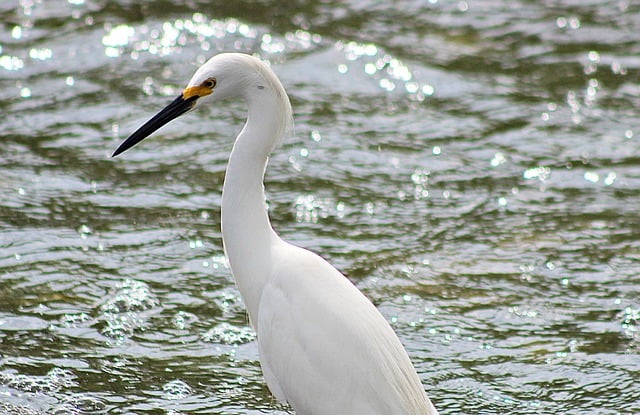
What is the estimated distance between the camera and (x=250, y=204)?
366 centimetres

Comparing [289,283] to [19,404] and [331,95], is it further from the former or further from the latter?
[331,95]

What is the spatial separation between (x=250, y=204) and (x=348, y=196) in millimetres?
2163

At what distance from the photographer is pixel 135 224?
5.39m

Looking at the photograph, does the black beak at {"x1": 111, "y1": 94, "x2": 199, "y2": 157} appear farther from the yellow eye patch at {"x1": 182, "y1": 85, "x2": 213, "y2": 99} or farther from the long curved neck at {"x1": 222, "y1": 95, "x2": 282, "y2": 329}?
the long curved neck at {"x1": 222, "y1": 95, "x2": 282, "y2": 329}

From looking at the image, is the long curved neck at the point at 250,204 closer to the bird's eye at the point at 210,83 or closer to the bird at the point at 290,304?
the bird at the point at 290,304

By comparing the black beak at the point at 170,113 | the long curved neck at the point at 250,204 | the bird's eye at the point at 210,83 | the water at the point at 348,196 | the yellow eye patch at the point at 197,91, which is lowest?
→ the water at the point at 348,196

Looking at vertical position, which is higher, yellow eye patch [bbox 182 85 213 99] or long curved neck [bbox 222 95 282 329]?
yellow eye patch [bbox 182 85 213 99]

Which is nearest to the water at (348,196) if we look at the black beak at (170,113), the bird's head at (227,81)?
the black beak at (170,113)

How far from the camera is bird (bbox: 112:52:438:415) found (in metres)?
3.43

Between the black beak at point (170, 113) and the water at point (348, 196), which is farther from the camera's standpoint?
the water at point (348, 196)

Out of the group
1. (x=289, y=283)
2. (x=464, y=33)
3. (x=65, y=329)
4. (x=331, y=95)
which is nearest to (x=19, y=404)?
(x=65, y=329)

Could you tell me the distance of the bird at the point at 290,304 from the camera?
3430 millimetres

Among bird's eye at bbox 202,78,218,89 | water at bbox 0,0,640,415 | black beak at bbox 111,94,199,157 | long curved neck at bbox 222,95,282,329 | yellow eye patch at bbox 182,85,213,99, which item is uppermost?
bird's eye at bbox 202,78,218,89

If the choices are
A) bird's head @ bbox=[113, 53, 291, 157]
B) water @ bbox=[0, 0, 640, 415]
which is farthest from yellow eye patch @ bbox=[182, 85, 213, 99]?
water @ bbox=[0, 0, 640, 415]
